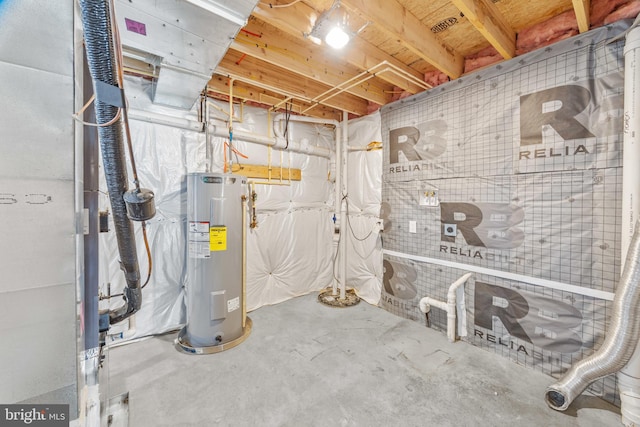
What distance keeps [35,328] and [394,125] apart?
323cm

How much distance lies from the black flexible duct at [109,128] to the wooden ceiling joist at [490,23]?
179cm

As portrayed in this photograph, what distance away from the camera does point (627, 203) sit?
5.23ft

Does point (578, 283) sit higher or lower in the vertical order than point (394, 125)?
lower

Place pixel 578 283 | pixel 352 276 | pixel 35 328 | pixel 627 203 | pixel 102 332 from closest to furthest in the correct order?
pixel 35 328 < pixel 102 332 < pixel 627 203 < pixel 578 283 < pixel 352 276

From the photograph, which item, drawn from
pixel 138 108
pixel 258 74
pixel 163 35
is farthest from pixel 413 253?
pixel 138 108

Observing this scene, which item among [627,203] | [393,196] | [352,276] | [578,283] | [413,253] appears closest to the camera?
[627,203]

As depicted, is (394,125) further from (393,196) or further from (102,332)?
(102,332)

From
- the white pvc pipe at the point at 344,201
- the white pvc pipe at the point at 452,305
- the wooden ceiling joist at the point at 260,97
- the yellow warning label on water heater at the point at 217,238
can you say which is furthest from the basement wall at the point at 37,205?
the white pvc pipe at the point at 344,201

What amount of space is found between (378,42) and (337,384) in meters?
2.90

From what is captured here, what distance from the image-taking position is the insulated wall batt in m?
1.76

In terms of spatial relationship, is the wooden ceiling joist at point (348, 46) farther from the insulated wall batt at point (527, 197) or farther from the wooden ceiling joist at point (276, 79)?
the wooden ceiling joist at point (276, 79)

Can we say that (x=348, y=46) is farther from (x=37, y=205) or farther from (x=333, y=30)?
(x=37, y=205)

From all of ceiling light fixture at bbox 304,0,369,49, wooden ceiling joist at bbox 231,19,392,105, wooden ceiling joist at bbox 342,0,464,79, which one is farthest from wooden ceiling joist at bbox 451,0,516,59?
wooden ceiling joist at bbox 231,19,392,105

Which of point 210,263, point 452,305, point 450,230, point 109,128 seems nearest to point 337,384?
point 452,305
